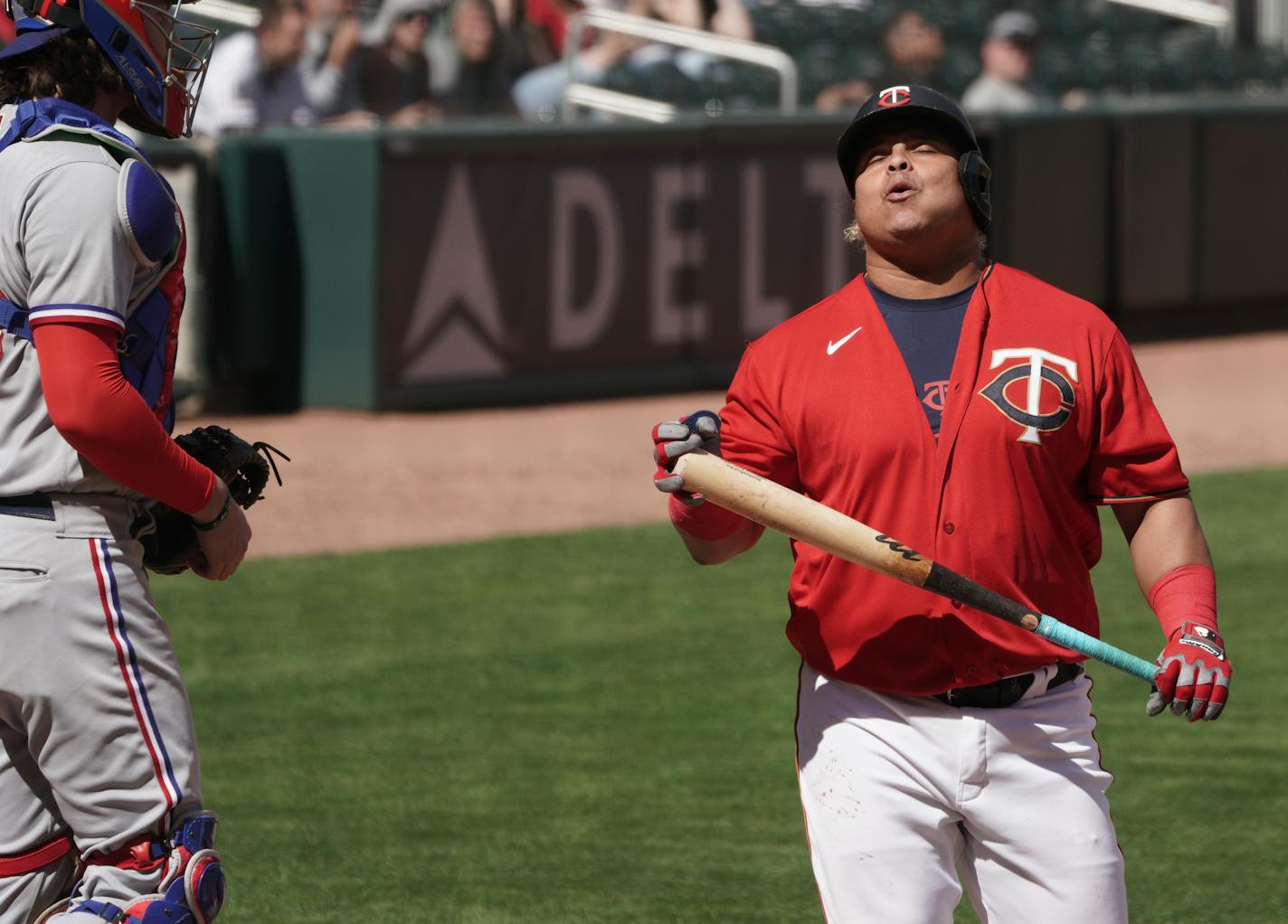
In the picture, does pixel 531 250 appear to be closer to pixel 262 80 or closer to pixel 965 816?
pixel 262 80

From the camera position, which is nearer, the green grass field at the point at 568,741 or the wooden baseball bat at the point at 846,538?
the wooden baseball bat at the point at 846,538

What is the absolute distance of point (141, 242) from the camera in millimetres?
3242

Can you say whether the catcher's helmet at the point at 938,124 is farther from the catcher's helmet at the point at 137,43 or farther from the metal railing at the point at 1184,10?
the metal railing at the point at 1184,10

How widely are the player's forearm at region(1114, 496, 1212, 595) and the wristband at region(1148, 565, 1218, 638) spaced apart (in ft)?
0.05

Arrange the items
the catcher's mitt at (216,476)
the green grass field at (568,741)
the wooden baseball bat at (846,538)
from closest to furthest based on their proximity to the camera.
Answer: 1. the wooden baseball bat at (846,538)
2. the catcher's mitt at (216,476)
3. the green grass field at (568,741)

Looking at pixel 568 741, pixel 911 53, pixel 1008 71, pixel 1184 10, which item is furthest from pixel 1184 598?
pixel 1184 10

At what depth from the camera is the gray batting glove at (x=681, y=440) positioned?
3211 mm

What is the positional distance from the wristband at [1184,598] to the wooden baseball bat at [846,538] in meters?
0.12

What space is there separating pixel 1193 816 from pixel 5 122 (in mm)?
3797

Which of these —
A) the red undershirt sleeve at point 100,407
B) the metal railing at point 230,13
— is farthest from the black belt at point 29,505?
the metal railing at point 230,13

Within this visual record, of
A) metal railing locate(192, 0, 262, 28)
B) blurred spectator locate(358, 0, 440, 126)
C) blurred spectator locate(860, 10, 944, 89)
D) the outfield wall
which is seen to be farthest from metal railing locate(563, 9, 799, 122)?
metal railing locate(192, 0, 262, 28)

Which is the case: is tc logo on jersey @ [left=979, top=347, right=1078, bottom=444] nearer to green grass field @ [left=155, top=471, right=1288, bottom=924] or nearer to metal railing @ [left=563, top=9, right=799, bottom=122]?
green grass field @ [left=155, top=471, right=1288, bottom=924]

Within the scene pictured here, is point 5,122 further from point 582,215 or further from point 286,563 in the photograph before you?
point 582,215

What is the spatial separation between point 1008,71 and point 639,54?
2.76 meters
